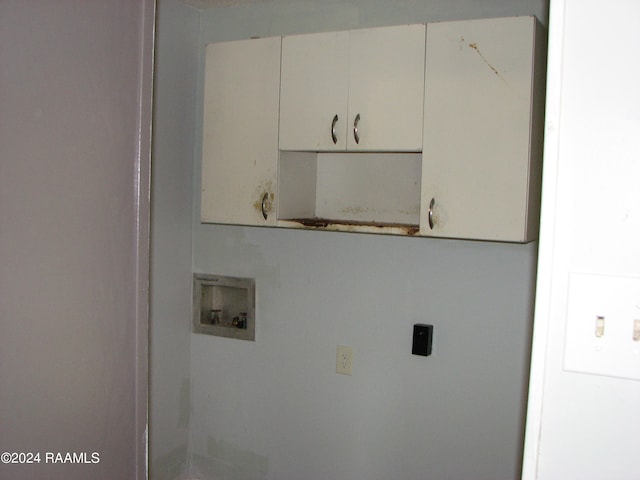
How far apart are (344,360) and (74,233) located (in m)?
2.09

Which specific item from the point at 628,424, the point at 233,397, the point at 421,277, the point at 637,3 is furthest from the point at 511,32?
the point at 233,397

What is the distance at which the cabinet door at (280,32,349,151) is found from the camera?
2350 millimetres

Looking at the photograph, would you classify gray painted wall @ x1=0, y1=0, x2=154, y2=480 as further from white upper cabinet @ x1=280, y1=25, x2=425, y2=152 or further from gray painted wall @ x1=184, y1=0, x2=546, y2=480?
gray painted wall @ x1=184, y1=0, x2=546, y2=480

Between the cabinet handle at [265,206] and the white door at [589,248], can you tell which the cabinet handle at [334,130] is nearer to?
the cabinet handle at [265,206]

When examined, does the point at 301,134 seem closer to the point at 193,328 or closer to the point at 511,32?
the point at 511,32

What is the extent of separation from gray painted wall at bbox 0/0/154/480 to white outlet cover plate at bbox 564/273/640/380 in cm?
54

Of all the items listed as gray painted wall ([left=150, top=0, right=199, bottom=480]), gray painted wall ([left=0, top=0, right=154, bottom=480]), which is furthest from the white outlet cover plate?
gray painted wall ([left=150, top=0, right=199, bottom=480])

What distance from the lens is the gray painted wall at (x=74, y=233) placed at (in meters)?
0.67

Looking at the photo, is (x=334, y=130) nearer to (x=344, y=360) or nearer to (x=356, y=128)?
(x=356, y=128)

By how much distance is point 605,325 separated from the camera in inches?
30.1

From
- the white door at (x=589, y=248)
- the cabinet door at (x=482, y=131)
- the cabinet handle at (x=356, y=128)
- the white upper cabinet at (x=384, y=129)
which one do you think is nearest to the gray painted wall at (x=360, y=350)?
the white upper cabinet at (x=384, y=129)

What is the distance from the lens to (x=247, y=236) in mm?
2945

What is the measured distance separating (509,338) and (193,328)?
148cm

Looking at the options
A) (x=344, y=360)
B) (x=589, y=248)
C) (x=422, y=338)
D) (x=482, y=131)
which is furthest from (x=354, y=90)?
(x=589, y=248)
